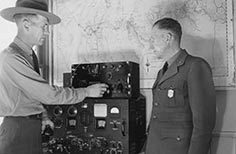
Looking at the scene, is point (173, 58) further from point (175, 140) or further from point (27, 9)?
point (27, 9)

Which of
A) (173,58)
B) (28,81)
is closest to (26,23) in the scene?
(28,81)

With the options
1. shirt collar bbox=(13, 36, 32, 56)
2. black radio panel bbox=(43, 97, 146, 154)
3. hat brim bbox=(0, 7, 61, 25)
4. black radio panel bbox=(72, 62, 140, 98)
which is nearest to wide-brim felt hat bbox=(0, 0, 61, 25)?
hat brim bbox=(0, 7, 61, 25)

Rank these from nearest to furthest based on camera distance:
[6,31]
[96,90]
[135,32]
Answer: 1. [96,90]
2. [135,32]
3. [6,31]

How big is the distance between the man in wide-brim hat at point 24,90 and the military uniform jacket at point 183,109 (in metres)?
0.59

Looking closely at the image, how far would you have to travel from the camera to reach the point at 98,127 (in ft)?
7.64

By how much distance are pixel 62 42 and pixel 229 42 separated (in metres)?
1.59

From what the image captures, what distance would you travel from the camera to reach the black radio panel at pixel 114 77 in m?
2.28

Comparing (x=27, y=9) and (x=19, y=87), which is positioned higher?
(x=27, y=9)

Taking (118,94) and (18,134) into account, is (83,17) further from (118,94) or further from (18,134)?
(18,134)

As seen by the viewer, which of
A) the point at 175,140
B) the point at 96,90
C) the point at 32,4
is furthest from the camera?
the point at 96,90

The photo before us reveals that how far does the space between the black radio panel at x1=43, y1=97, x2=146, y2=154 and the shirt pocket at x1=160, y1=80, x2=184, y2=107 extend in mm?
365

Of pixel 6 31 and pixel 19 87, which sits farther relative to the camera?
pixel 6 31

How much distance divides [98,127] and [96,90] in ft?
1.00

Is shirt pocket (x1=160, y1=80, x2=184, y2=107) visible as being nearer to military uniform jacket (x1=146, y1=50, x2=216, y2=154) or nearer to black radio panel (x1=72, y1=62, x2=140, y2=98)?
military uniform jacket (x1=146, y1=50, x2=216, y2=154)
